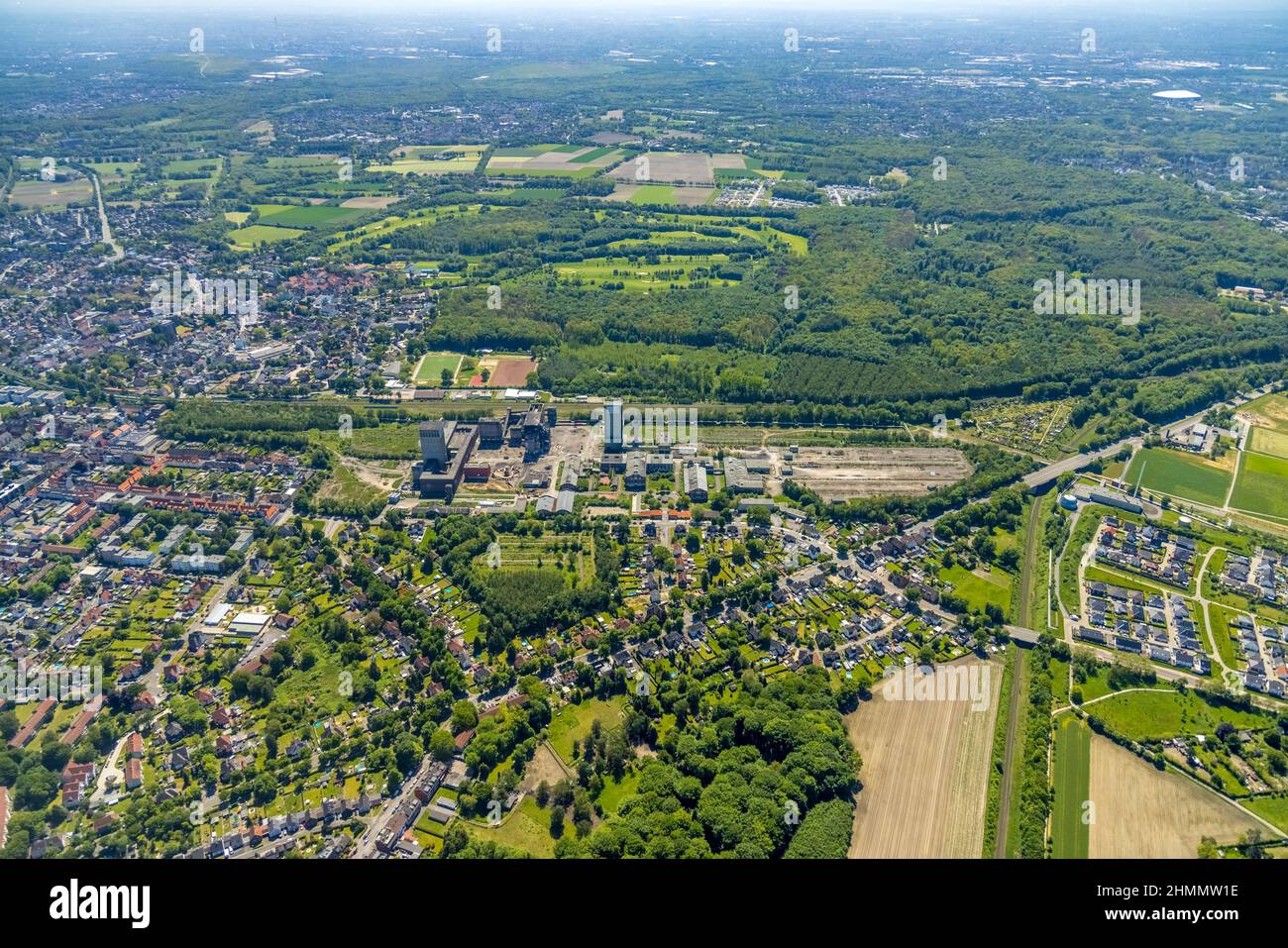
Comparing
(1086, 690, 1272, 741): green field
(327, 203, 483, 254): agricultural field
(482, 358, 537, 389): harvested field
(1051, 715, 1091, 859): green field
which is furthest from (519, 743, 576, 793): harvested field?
(327, 203, 483, 254): agricultural field

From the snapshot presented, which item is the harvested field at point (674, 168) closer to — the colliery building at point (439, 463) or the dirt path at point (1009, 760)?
the colliery building at point (439, 463)

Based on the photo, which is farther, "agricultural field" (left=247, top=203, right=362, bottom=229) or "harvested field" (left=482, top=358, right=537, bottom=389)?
"agricultural field" (left=247, top=203, right=362, bottom=229)

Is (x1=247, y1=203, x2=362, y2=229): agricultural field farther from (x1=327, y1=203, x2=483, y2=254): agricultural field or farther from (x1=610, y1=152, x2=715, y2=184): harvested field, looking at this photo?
(x1=610, y1=152, x2=715, y2=184): harvested field

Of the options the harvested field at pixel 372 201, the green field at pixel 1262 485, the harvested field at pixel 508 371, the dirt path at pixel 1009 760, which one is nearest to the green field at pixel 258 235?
the harvested field at pixel 372 201
